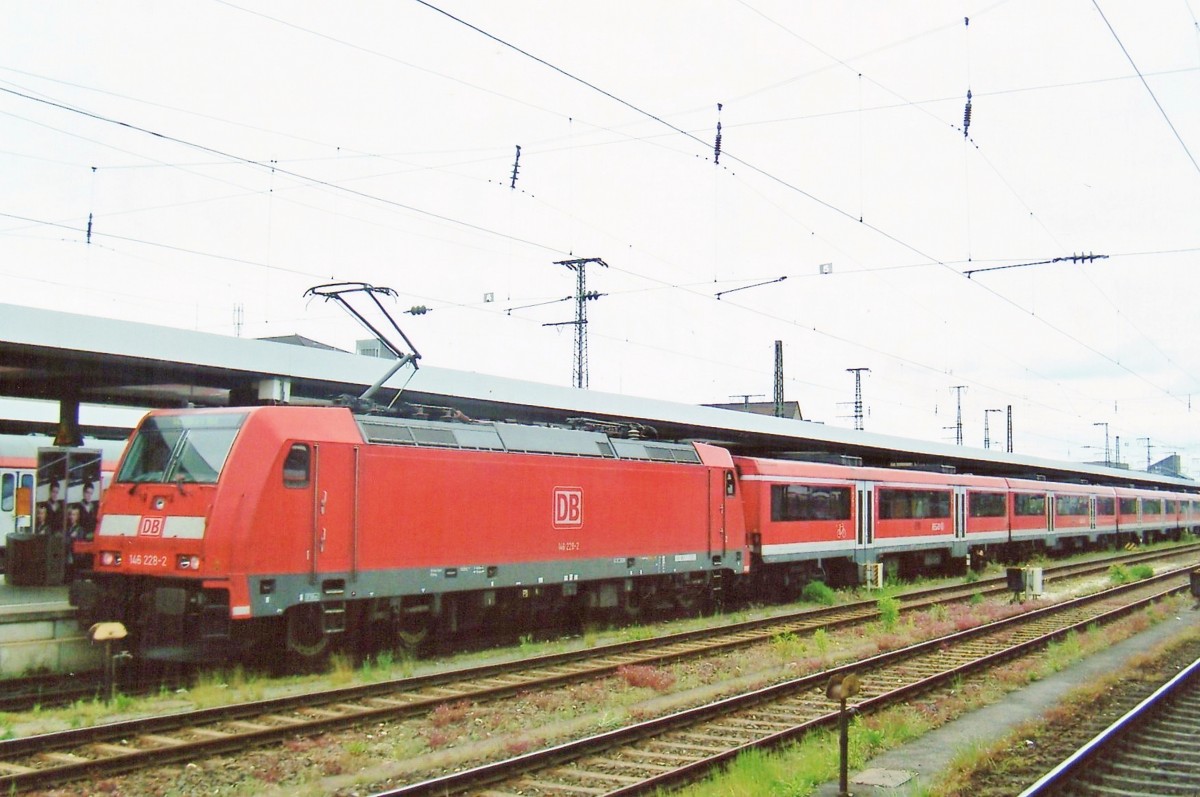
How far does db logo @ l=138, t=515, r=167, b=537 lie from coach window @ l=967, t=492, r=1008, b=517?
24998 mm

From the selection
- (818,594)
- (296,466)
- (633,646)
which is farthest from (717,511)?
(296,466)

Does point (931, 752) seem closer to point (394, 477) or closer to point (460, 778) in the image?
point (460, 778)

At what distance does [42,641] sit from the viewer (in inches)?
511

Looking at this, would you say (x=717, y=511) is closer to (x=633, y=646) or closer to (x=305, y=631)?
(x=633, y=646)

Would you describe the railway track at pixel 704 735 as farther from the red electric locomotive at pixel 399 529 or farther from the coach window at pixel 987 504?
the coach window at pixel 987 504

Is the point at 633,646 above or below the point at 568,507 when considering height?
below

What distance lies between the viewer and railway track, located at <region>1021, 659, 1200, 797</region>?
870cm

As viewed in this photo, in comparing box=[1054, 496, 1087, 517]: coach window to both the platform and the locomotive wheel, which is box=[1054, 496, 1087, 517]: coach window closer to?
the locomotive wheel

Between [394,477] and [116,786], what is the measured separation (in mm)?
6069

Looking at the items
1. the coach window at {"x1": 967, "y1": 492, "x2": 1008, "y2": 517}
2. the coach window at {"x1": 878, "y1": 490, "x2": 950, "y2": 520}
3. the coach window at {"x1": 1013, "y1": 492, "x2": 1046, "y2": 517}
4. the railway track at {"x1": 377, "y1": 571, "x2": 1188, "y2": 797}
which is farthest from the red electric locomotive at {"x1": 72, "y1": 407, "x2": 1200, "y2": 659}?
the coach window at {"x1": 1013, "y1": 492, "x2": 1046, "y2": 517}

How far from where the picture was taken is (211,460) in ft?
40.5

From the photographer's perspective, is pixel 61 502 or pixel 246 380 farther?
pixel 61 502

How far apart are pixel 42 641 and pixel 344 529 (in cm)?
390

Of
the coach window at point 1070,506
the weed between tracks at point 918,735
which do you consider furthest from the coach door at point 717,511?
the coach window at point 1070,506
